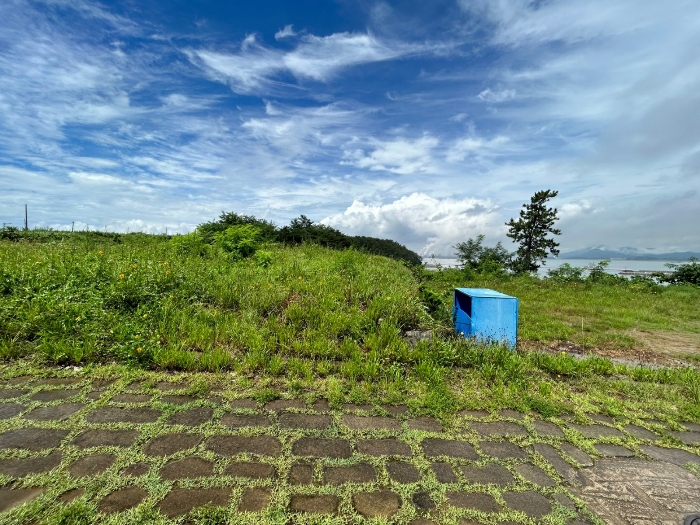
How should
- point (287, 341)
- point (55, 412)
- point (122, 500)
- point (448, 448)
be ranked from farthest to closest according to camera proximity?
1. point (287, 341)
2. point (55, 412)
3. point (448, 448)
4. point (122, 500)

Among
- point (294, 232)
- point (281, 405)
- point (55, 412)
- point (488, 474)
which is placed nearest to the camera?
point (488, 474)

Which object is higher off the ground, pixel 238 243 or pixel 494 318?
pixel 238 243

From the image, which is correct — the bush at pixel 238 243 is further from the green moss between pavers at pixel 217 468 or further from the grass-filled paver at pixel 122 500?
the grass-filled paver at pixel 122 500

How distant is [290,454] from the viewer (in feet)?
7.23

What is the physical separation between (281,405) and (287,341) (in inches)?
42.9

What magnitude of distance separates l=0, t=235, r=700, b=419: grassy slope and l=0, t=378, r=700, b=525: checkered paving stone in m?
0.33

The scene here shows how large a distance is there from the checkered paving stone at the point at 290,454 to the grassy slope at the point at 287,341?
33 centimetres

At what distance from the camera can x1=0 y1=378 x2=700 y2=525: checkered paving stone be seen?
1.84 m

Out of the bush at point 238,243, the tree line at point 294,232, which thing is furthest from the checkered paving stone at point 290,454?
the tree line at point 294,232

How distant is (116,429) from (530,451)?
2868 millimetres

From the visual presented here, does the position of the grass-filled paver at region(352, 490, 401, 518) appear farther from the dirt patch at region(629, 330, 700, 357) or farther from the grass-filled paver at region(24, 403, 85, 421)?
the dirt patch at region(629, 330, 700, 357)

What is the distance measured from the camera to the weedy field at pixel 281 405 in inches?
73.5

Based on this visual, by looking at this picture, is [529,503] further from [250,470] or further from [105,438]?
[105,438]

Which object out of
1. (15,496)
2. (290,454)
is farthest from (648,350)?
(15,496)
